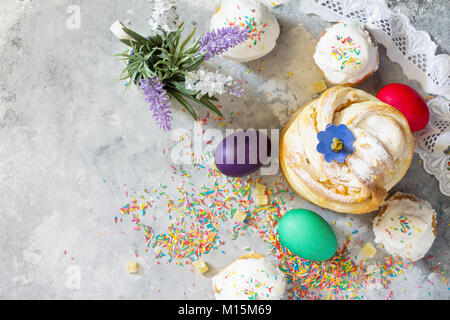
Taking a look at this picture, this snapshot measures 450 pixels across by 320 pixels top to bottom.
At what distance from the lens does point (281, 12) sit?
80.6 inches

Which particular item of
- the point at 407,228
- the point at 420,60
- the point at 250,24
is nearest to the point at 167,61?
the point at 250,24

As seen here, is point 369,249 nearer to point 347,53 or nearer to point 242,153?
point 242,153

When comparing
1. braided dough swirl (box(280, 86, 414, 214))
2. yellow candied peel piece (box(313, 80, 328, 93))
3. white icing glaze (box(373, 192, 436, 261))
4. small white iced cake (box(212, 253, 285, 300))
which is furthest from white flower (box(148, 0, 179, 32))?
white icing glaze (box(373, 192, 436, 261))

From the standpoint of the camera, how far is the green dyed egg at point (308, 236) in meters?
1.82

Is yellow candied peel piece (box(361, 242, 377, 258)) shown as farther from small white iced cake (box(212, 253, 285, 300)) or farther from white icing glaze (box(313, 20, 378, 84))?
white icing glaze (box(313, 20, 378, 84))

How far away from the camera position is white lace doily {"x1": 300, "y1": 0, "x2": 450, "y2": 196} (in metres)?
1.92

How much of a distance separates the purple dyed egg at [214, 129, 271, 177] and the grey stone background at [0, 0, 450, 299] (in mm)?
205

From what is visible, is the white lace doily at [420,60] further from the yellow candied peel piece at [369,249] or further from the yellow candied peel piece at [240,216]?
the yellow candied peel piece at [240,216]

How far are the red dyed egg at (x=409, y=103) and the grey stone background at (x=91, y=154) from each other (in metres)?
0.18

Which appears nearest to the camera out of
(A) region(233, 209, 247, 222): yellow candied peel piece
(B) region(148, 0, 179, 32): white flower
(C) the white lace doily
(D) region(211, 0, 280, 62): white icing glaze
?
(B) region(148, 0, 179, 32): white flower

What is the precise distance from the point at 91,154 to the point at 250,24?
1039 millimetres

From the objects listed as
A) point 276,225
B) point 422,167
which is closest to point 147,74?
point 276,225

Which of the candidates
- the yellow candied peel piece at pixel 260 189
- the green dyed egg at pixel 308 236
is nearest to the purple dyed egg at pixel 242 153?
the yellow candied peel piece at pixel 260 189
